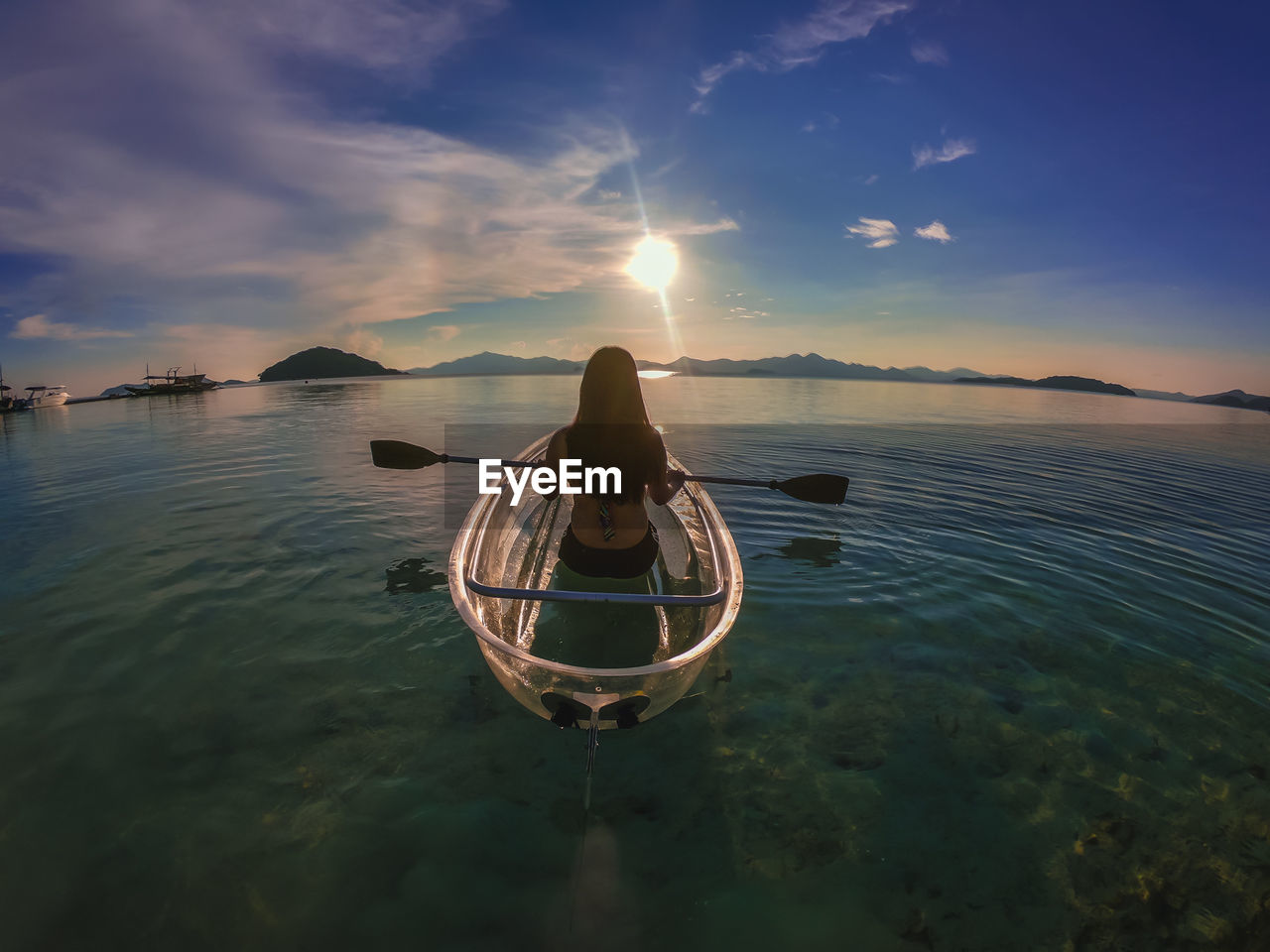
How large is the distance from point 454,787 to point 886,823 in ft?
10.6

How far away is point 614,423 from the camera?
509 cm

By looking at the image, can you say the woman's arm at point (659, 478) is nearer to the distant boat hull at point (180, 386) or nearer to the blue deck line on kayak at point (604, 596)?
the blue deck line on kayak at point (604, 596)

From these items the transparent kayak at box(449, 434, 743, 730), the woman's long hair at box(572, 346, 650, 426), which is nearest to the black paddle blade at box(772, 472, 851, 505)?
the transparent kayak at box(449, 434, 743, 730)

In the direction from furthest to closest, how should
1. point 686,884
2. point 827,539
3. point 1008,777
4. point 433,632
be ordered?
point 827,539 → point 433,632 → point 1008,777 → point 686,884

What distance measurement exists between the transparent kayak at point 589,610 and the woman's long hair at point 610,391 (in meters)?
1.77

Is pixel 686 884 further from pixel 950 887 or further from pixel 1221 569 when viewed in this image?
pixel 1221 569

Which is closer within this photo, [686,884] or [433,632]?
[686,884]

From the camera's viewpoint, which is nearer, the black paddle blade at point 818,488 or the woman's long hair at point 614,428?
the woman's long hair at point 614,428

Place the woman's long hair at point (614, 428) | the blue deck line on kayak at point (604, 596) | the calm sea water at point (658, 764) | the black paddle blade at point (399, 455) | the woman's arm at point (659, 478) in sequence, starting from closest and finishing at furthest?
the calm sea water at point (658, 764), the blue deck line on kayak at point (604, 596), the woman's long hair at point (614, 428), the woman's arm at point (659, 478), the black paddle blade at point (399, 455)

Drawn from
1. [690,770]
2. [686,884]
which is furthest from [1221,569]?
[686,884]

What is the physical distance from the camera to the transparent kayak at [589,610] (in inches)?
131

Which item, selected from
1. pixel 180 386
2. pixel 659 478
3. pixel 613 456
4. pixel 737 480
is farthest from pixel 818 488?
pixel 180 386

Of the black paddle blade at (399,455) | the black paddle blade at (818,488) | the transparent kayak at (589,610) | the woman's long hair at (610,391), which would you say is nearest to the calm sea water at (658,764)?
the transparent kayak at (589,610)

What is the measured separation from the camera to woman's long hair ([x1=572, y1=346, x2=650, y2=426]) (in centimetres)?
510
